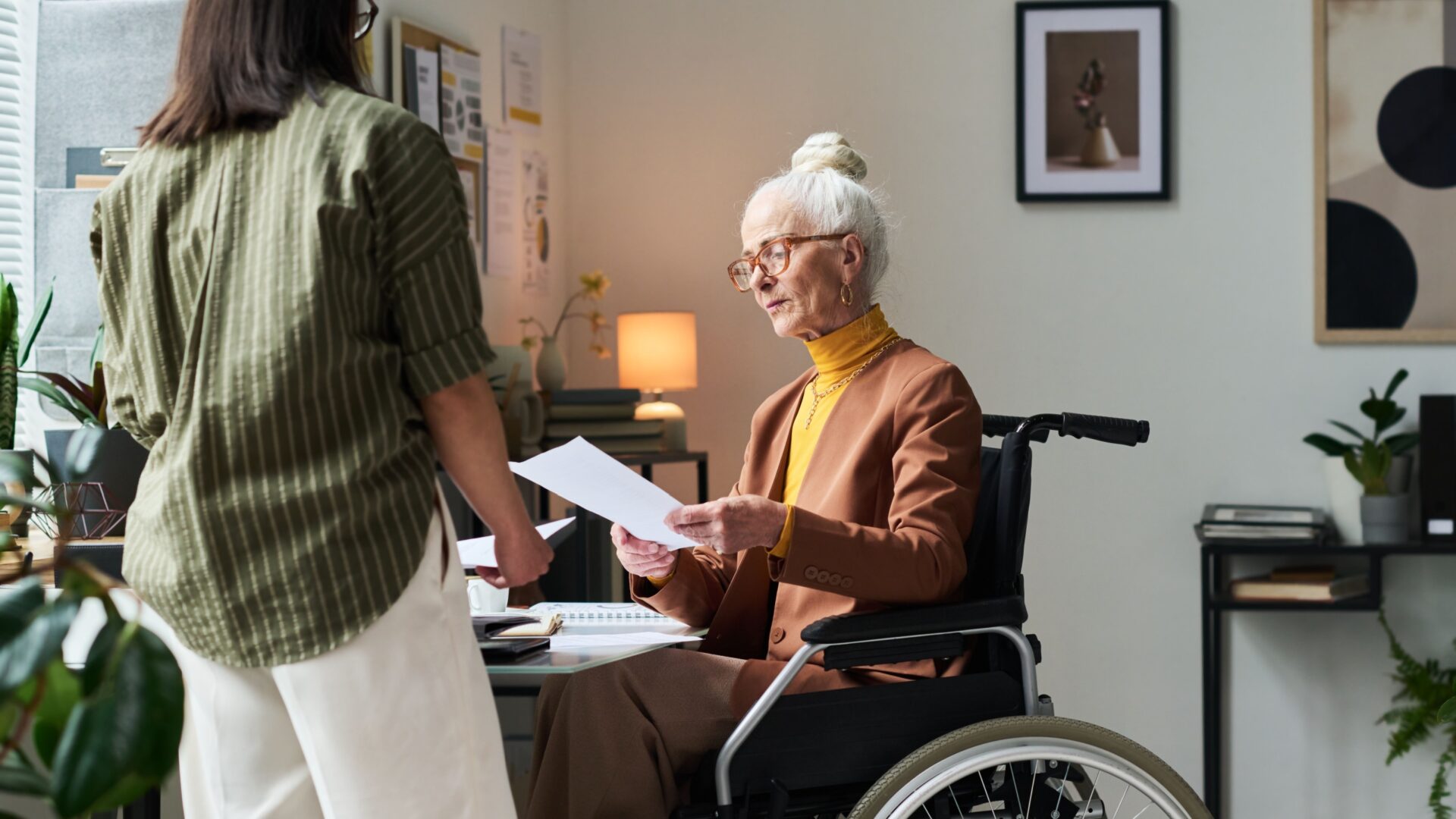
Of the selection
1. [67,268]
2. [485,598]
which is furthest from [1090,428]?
[67,268]

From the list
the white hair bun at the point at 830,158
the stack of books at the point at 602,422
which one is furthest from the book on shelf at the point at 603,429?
the white hair bun at the point at 830,158

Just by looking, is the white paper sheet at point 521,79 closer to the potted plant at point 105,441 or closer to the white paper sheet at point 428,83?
the white paper sheet at point 428,83

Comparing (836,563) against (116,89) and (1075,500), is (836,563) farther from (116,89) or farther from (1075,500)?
(1075,500)

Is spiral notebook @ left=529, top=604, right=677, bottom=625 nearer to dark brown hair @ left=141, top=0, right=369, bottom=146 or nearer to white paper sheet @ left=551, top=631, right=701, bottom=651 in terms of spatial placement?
white paper sheet @ left=551, top=631, right=701, bottom=651

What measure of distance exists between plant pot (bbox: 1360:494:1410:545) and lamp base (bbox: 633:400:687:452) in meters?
1.59

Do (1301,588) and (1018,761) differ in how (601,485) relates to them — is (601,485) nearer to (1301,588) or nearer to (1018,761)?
(1018,761)

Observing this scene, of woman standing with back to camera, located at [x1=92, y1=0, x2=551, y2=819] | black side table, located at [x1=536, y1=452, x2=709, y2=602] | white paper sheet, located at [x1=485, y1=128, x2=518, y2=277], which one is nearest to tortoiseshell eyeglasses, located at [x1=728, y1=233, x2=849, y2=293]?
black side table, located at [x1=536, y1=452, x2=709, y2=602]

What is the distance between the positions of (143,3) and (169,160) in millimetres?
1314

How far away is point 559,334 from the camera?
3635 millimetres

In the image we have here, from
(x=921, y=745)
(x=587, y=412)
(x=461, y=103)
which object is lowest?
(x=921, y=745)

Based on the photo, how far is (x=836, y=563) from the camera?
159 centimetres

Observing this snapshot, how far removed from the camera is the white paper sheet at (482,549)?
1415 millimetres

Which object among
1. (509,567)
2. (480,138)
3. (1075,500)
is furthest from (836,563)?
(1075,500)

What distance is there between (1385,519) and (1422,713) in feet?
1.68
